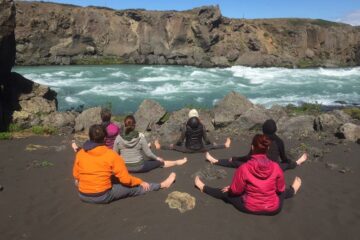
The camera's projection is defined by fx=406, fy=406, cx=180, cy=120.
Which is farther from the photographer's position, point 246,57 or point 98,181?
point 246,57

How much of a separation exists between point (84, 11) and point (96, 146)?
6015 cm

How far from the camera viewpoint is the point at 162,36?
64.9 metres

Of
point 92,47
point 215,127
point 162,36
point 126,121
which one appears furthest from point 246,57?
point 126,121

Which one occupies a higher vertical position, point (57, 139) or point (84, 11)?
point (84, 11)

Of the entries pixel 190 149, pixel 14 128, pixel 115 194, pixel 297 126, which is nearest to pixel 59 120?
pixel 14 128

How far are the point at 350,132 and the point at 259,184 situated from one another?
6965mm

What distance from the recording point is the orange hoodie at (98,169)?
6.77 m

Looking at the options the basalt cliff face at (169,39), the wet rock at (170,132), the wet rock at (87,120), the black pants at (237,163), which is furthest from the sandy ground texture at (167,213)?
the basalt cliff face at (169,39)

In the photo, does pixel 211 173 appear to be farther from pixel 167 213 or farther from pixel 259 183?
pixel 259 183

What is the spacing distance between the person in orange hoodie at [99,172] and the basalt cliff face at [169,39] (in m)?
49.6

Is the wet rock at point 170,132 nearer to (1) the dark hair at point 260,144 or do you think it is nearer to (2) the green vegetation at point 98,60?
(1) the dark hair at point 260,144

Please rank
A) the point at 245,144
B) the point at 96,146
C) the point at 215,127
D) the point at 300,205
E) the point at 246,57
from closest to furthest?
the point at 96,146 < the point at 300,205 < the point at 245,144 < the point at 215,127 < the point at 246,57

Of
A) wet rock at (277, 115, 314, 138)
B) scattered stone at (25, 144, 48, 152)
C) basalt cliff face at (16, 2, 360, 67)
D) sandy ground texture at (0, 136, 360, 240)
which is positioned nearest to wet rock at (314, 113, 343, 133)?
wet rock at (277, 115, 314, 138)

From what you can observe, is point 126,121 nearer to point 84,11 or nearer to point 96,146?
point 96,146
